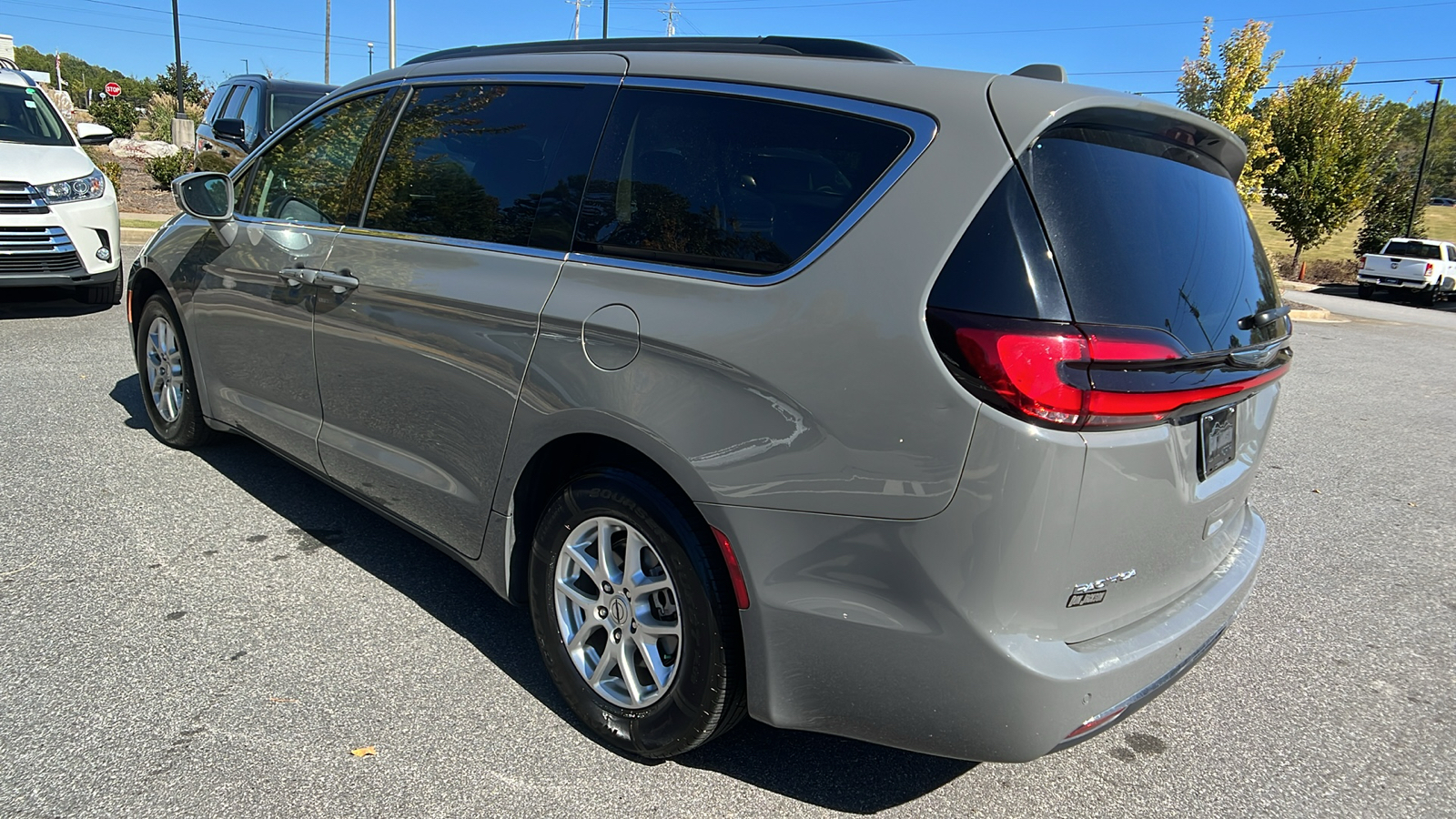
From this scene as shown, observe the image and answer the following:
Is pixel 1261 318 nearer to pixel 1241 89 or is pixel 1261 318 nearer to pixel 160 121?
pixel 1241 89

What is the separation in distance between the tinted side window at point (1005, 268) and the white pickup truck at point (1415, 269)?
31.5 metres

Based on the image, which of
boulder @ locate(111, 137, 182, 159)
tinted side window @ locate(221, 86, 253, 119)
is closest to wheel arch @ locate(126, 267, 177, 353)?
tinted side window @ locate(221, 86, 253, 119)

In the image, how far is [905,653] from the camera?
221cm

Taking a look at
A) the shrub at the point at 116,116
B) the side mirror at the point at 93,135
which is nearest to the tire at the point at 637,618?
the side mirror at the point at 93,135

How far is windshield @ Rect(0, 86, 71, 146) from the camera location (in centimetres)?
845

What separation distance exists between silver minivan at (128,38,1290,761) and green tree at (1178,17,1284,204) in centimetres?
2749

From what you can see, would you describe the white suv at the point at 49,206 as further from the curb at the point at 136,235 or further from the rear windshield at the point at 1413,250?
the rear windshield at the point at 1413,250

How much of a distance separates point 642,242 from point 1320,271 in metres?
39.9

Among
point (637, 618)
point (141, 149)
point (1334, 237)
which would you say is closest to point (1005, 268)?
point (637, 618)

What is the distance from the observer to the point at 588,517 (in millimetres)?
2746

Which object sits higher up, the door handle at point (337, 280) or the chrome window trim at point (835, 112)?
the chrome window trim at point (835, 112)

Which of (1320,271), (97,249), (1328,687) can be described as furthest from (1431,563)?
(1320,271)

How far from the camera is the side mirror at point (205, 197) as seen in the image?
4230 mm

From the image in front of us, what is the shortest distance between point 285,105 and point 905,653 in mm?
12285
